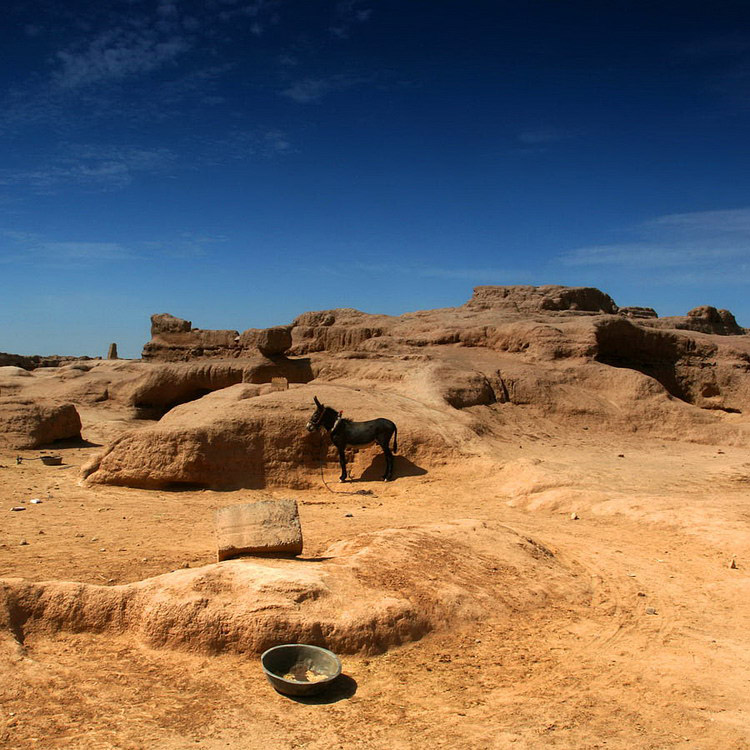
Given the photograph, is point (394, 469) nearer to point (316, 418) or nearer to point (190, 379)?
point (316, 418)

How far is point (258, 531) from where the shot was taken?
558 cm

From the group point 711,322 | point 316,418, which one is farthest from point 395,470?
point 711,322

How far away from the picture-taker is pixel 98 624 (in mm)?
4234

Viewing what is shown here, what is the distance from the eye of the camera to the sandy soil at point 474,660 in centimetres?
335

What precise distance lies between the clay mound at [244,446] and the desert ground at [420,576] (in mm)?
38

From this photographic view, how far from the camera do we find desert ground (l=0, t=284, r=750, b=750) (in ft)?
11.4

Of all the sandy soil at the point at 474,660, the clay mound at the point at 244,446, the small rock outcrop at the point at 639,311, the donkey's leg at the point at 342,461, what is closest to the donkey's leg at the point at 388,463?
the clay mound at the point at 244,446

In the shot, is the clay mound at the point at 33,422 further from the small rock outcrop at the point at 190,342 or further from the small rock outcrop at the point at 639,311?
the small rock outcrop at the point at 639,311

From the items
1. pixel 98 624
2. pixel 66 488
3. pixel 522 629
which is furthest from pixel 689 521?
pixel 66 488

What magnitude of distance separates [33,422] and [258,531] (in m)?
11.0

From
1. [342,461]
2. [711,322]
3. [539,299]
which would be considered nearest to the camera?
[342,461]

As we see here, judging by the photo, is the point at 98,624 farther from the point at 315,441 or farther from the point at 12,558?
the point at 315,441

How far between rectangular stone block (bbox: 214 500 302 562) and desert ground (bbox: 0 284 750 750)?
30 cm

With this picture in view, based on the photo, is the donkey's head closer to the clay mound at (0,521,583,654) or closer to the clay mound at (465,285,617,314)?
the clay mound at (0,521,583,654)
